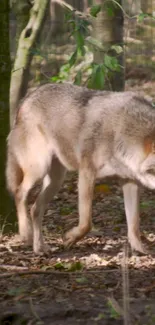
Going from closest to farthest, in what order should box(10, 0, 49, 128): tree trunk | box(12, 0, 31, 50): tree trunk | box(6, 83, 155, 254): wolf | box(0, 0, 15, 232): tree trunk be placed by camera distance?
box(6, 83, 155, 254): wolf → box(0, 0, 15, 232): tree trunk → box(10, 0, 49, 128): tree trunk → box(12, 0, 31, 50): tree trunk

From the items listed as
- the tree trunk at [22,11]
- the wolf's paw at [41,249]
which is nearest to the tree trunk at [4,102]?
the wolf's paw at [41,249]

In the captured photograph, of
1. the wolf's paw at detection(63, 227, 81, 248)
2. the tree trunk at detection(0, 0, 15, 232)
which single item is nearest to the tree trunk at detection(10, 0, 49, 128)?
the tree trunk at detection(0, 0, 15, 232)

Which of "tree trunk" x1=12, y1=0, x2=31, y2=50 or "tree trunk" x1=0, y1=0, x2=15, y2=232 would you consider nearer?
"tree trunk" x1=0, y1=0, x2=15, y2=232

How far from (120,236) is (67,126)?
129 cm

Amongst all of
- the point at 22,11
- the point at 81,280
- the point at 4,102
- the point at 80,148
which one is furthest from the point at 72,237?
the point at 22,11

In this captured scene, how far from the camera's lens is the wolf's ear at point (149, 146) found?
5809 mm

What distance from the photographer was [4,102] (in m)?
7.18

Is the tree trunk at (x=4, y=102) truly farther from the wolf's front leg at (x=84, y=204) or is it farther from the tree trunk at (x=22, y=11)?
the tree trunk at (x=22, y=11)

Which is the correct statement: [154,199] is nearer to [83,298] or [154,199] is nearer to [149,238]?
[149,238]

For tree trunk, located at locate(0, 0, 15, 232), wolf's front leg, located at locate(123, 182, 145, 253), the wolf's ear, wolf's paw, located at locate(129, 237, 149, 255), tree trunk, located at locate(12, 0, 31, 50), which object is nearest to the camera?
the wolf's ear

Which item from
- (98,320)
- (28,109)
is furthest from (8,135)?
(98,320)

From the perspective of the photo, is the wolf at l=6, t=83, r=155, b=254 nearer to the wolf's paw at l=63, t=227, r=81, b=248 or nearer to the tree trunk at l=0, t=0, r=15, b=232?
the wolf's paw at l=63, t=227, r=81, b=248

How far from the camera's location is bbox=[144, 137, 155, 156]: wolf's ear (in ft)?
19.1

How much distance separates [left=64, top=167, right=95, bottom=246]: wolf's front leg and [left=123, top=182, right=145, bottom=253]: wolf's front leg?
475 mm
